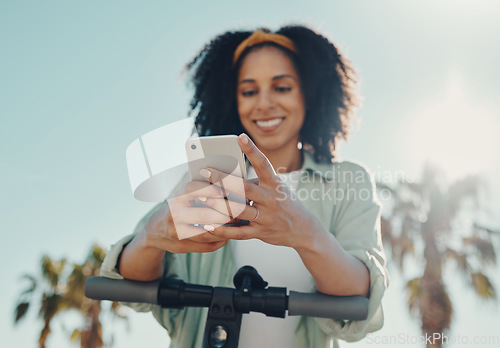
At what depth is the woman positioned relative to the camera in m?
1.27

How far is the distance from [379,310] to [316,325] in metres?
0.32

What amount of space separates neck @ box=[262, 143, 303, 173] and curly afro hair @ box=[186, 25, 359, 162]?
12 centimetres

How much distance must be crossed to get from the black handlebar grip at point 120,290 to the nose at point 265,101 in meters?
1.19

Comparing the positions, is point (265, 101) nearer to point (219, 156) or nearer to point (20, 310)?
point (219, 156)

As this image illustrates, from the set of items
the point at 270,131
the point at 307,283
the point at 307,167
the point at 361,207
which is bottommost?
the point at 307,283

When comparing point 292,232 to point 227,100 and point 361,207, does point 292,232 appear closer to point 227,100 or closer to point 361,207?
point 361,207

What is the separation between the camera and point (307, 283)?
6.67 ft

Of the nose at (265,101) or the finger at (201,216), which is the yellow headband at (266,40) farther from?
the finger at (201,216)

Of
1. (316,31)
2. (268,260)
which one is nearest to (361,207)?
(268,260)

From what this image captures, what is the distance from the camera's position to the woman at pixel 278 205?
50.1 inches

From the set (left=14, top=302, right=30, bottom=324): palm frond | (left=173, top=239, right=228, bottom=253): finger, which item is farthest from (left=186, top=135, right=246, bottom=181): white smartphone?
(left=14, top=302, right=30, bottom=324): palm frond

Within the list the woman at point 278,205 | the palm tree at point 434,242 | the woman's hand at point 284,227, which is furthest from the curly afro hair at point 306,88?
the palm tree at point 434,242

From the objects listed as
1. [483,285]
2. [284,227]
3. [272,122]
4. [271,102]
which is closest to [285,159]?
[272,122]

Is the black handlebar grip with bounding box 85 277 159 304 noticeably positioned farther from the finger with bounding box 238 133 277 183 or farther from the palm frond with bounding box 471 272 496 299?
the palm frond with bounding box 471 272 496 299
